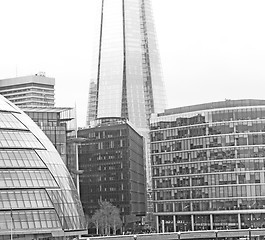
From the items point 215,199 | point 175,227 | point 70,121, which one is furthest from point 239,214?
point 70,121

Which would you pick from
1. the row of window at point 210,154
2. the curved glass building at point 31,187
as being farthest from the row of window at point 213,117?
the curved glass building at point 31,187

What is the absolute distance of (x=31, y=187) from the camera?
9494 cm

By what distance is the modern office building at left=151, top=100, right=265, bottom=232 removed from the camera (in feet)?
544

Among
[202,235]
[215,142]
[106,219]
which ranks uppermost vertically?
[215,142]

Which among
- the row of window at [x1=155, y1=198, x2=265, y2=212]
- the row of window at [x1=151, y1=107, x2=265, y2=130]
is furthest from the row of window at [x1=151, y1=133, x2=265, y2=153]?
the row of window at [x1=155, y1=198, x2=265, y2=212]

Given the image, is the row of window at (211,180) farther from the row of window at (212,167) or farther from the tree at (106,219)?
the tree at (106,219)

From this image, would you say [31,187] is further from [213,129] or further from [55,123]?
[213,129]

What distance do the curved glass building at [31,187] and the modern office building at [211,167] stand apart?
229 feet

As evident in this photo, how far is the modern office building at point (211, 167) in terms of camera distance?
16575 centimetres

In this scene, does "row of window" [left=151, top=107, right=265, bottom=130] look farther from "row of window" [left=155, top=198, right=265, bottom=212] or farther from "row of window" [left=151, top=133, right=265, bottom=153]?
"row of window" [left=155, top=198, right=265, bottom=212]

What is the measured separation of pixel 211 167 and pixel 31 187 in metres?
80.6

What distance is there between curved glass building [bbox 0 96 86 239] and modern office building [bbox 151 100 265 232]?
69.9 meters

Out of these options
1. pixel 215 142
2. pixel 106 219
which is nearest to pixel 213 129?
pixel 215 142

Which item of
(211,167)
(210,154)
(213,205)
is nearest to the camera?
(211,167)
